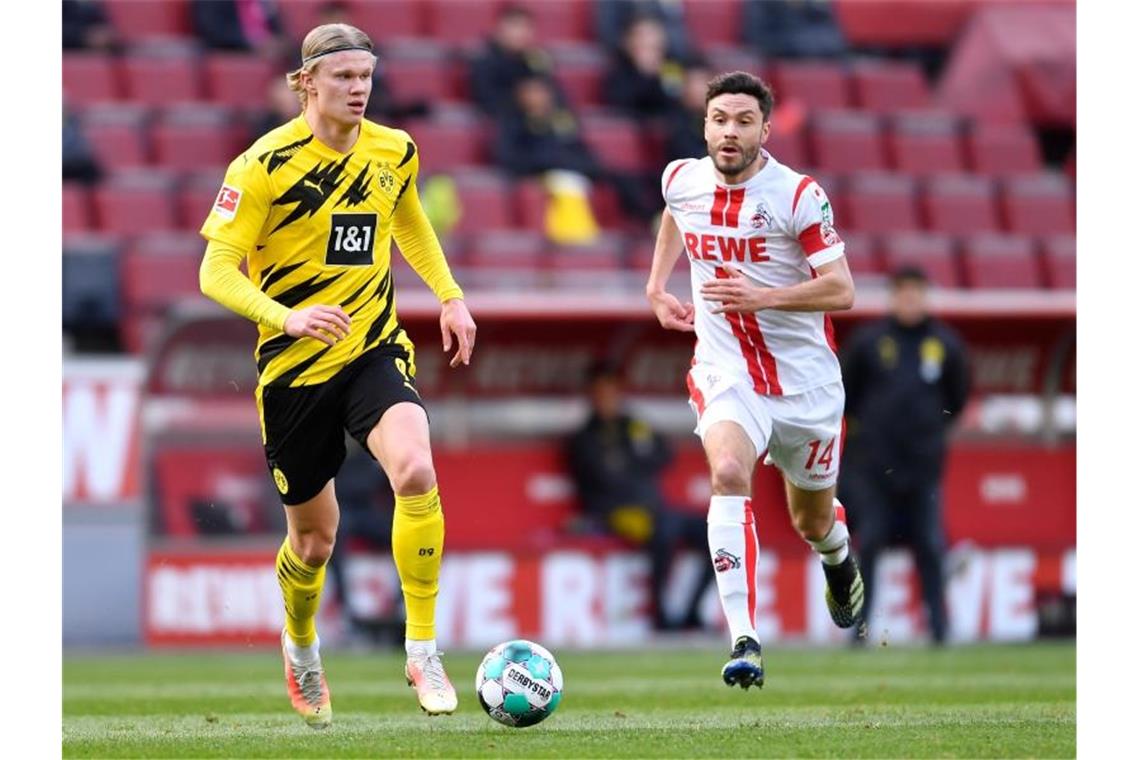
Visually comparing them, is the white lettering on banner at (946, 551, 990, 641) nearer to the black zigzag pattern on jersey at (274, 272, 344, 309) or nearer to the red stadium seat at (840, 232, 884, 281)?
the red stadium seat at (840, 232, 884, 281)

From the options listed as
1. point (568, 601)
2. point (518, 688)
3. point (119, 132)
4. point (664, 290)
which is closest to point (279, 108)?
point (119, 132)

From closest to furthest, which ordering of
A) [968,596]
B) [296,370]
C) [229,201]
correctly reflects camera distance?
[229,201] → [296,370] → [968,596]

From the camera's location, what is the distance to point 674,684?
10.5m

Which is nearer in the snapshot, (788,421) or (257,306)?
(257,306)

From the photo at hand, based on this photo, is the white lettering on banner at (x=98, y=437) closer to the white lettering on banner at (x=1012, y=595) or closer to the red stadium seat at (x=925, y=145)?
the white lettering on banner at (x=1012, y=595)

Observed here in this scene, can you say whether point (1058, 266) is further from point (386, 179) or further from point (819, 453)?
point (386, 179)

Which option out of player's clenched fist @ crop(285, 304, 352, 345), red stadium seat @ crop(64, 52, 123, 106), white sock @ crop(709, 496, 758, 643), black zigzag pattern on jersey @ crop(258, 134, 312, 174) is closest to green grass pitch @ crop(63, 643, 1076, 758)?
white sock @ crop(709, 496, 758, 643)

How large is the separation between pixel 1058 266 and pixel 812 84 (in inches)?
118

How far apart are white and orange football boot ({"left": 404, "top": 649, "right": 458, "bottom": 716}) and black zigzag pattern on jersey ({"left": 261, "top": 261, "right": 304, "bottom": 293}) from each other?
142cm

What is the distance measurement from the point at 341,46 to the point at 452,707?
7.79 ft

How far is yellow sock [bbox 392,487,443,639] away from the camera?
302 inches

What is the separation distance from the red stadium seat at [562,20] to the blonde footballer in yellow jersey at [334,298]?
11364 mm

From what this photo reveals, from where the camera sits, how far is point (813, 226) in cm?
820
